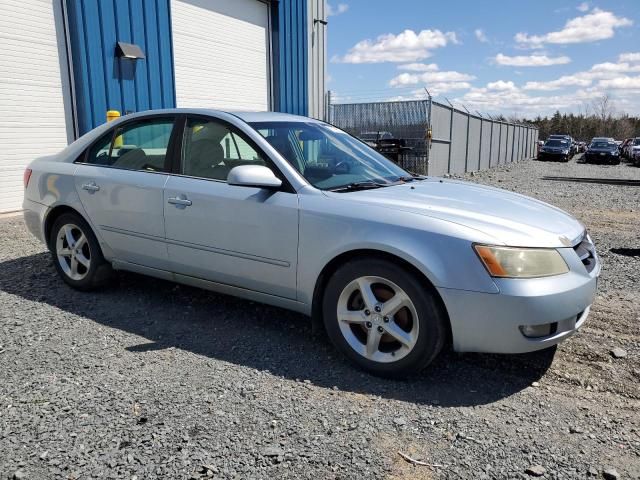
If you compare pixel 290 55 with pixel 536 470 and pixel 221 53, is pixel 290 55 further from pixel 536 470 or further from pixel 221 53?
pixel 536 470

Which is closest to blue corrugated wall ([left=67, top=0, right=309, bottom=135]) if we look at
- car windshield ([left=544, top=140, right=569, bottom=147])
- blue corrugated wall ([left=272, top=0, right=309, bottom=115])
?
blue corrugated wall ([left=272, top=0, right=309, bottom=115])

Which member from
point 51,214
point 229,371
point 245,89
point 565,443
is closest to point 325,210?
point 229,371

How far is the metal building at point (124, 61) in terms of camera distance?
842cm

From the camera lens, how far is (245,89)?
499 inches

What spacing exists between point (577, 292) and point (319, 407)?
1551mm

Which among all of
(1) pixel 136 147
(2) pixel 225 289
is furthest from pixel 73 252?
(2) pixel 225 289

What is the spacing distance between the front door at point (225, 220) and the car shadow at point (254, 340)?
0.40 m

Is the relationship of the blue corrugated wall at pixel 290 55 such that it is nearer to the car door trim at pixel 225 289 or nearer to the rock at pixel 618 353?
the car door trim at pixel 225 289

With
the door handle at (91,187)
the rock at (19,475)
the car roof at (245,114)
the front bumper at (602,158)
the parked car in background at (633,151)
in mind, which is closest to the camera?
the rock at (19,475)

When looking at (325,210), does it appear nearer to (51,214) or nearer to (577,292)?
(577,292)

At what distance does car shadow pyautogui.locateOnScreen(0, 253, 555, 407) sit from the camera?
3.12 meters

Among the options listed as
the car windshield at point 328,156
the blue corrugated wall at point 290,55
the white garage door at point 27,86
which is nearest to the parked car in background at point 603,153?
the blue corrugated wall at point 290,55

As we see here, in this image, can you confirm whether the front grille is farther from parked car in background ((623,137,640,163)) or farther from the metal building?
parked car in background ((623,137,640,163))

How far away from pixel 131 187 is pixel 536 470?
3.33 m
